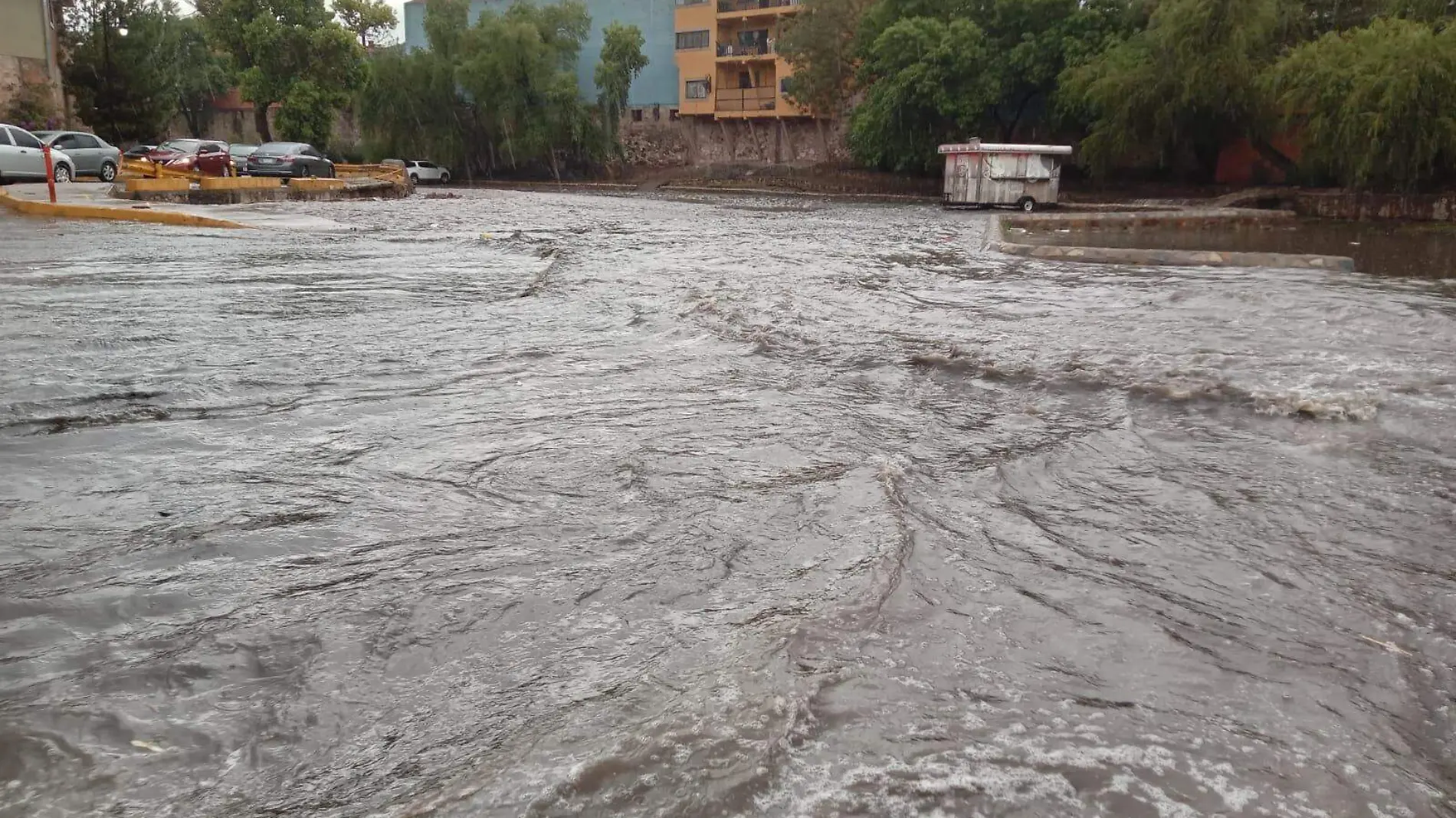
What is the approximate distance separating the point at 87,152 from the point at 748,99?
34258mm

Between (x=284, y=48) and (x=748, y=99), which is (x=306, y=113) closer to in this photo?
(x=284, y=48)

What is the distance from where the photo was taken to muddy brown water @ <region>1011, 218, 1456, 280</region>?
14695 mm

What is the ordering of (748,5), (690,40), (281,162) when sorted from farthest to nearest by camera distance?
(690,40)
(748,5)
(281,162)

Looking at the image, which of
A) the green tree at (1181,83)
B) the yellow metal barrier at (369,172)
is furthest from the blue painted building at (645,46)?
the green tree at (1181,83)

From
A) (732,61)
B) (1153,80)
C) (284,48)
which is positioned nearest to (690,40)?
A: (732,61)

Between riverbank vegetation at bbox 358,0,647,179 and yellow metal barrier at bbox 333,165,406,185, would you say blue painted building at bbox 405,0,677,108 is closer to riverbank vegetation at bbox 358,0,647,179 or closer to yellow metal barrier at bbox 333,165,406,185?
riverbank vegetation at bbox 358,0,647,179

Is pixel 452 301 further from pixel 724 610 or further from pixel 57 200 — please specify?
pixel 57 200

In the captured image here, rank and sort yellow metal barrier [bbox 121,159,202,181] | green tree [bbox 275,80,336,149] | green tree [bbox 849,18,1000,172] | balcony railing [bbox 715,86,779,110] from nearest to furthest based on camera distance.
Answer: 1. yellow metal barrier [bbox 121,159,202,181]
2. green tree [bbox 849,18,1000,172]
3. green tree [bbox 275,80,336,149]
4. balcony railing [bbox 715,86,779,110]

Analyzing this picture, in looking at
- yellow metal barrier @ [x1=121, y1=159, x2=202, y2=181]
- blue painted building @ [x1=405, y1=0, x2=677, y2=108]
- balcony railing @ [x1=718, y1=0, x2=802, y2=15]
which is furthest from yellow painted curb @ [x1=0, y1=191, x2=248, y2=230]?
blue painted building @ [x1=405, y1=0, x2=677, y2=108]

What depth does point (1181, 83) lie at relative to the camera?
31.1 meters

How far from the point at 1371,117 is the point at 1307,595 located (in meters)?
25.7

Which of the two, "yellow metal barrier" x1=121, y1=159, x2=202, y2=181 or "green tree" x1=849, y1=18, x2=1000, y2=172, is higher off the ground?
"green tree" x1=849, y1=18, x2=1000, y2=172

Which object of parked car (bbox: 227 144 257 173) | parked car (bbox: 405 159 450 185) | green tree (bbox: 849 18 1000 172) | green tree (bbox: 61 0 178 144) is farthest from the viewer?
parked car (bbox: 405 159 450 185)

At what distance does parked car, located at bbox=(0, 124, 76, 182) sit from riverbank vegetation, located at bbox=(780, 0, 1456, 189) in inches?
1082
